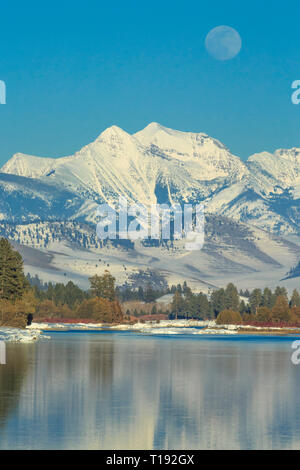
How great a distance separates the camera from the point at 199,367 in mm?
91500

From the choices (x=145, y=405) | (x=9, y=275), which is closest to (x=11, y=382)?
(x=145, y=405)

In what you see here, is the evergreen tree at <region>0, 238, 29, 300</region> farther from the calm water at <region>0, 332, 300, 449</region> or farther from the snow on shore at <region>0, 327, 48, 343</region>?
the calm water at <region>0, 332, 300, 449</region>

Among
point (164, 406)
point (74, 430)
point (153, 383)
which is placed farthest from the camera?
point (153, 383)

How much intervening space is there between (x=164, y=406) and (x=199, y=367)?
33933 mm

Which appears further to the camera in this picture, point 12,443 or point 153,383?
point 153,383

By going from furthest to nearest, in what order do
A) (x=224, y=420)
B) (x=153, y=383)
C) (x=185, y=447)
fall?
1. (x=153, y=383)
2. (x=224, y=420)
3. (x=185, y=447)

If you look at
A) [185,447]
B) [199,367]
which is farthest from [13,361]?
[185,447]

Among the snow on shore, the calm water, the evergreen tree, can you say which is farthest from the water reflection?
the evergreen tree

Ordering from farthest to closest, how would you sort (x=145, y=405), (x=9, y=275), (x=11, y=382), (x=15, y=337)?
1. (x=9, y=275)
2. (x=15, y=337)
3. (x=11, y=382)
4. (x=145, y=405)

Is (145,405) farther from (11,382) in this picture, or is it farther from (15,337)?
(15,337)

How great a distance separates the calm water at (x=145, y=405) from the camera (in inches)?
1802

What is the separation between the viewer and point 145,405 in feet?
192

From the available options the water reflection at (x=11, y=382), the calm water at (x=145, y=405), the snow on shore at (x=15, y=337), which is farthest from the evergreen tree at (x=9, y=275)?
the calm water at (x=145, y=405)
